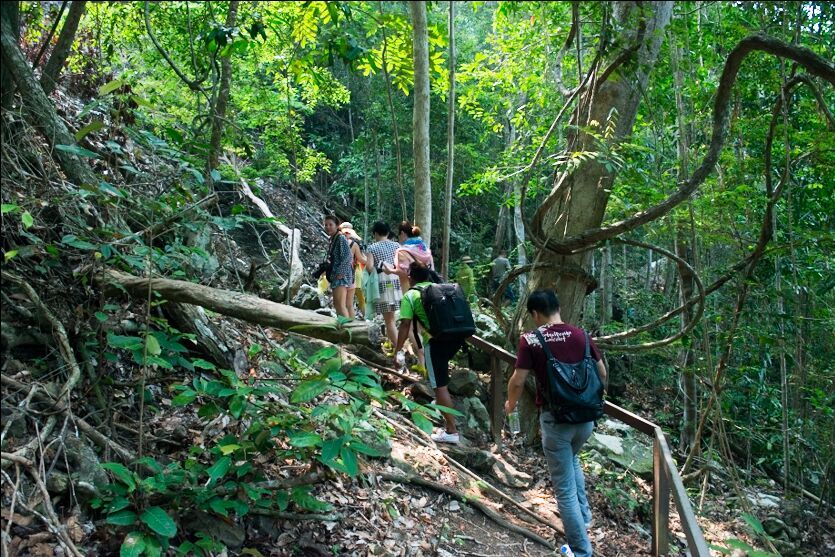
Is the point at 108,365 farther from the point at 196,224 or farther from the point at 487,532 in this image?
the point at 487,532

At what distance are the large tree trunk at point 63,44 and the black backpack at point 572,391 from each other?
3.63m

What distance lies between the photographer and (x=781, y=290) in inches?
289

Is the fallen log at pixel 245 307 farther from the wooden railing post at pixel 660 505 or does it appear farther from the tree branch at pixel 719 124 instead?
the tree branch at pixel 719 124

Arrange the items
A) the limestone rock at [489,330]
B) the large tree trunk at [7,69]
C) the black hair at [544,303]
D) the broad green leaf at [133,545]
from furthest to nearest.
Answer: the limestone rock at [489,330]
the black hair at [544,303]
the large tree trunk at [7,69]
the broad green leaf at [133,545]

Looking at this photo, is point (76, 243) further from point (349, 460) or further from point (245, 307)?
point (349, 460)

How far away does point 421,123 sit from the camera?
7840 millimetres

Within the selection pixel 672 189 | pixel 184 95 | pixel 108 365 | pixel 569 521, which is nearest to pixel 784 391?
pixel 672 189

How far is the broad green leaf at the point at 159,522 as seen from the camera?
3096 mm

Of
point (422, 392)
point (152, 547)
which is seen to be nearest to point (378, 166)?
point (422, 392)

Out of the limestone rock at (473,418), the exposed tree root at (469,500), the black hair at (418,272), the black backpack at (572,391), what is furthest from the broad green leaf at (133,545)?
the limestone rock at (473,418)

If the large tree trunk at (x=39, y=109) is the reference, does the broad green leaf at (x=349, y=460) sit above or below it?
below

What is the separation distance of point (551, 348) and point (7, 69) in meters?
3.70

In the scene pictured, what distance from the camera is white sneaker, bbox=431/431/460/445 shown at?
239 inches

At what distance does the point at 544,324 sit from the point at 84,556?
122 inches
